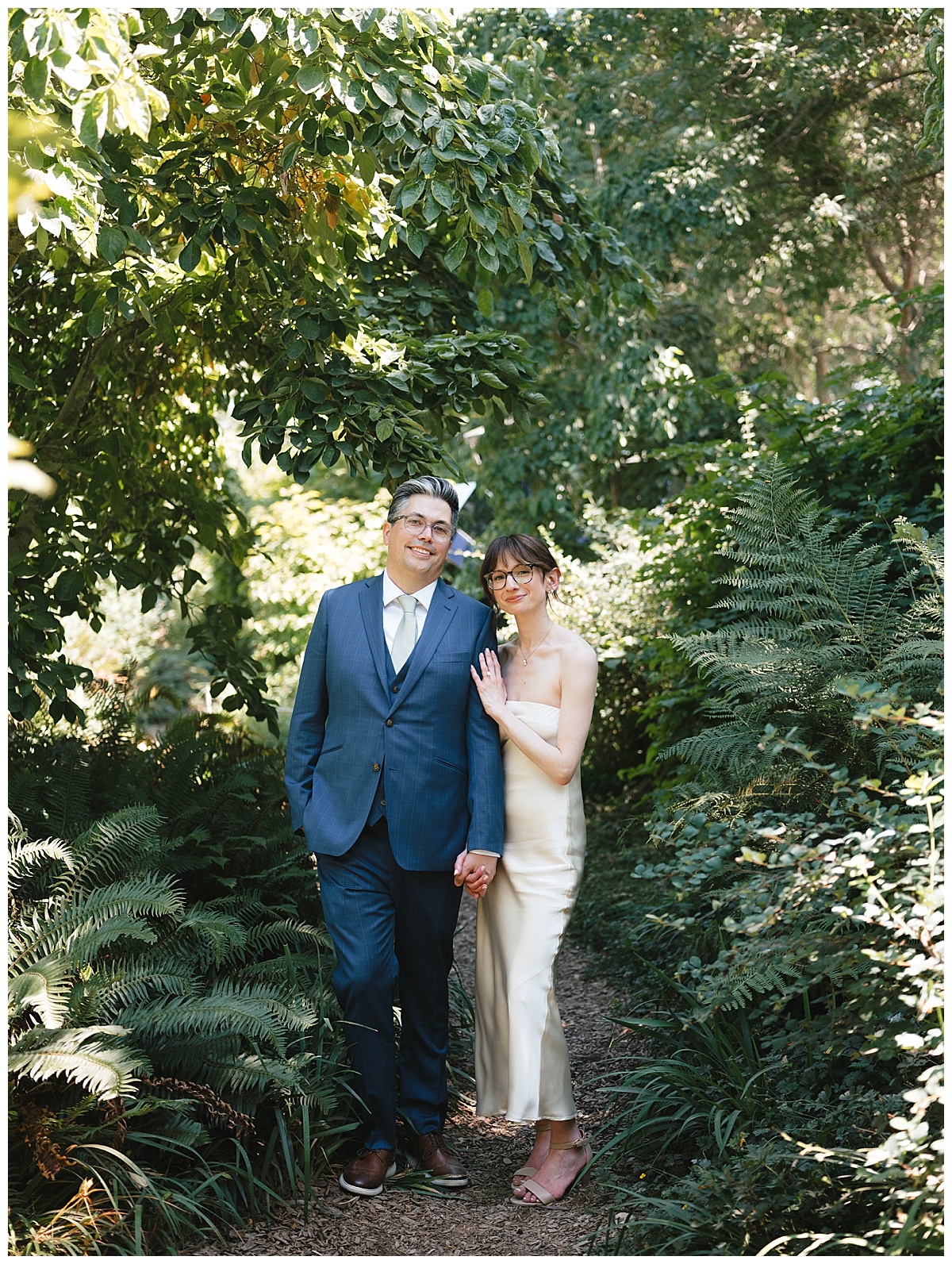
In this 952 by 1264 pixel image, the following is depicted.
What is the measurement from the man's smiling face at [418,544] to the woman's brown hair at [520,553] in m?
0.15

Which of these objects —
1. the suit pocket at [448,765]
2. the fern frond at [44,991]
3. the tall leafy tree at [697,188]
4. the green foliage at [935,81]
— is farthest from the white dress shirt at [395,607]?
the tall leafy tree at [697,188]

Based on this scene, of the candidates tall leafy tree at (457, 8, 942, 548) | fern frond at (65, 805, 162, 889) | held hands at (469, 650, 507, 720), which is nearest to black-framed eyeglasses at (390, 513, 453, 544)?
held hands at (469, 650, 507, 720)

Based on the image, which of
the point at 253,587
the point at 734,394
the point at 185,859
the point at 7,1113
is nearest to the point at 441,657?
the point at 185,859

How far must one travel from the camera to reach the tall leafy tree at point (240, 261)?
3.00 m

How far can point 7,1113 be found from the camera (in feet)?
9.07

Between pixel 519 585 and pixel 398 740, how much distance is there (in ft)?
1.99

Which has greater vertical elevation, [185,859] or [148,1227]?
[185,859]

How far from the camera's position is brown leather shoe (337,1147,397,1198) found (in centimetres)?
318

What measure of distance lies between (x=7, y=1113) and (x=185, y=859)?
1.31 metres

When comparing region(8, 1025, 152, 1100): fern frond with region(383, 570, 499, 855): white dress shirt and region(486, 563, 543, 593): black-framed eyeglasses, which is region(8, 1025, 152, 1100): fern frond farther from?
region(486, 563, 543, 593): black-framed eyeglasses

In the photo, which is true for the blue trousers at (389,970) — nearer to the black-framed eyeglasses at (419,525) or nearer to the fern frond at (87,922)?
the fern frond at (87,922)

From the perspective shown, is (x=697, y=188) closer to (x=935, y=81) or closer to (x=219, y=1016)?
(x=935, y=81)

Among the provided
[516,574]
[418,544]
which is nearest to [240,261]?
[418,544]

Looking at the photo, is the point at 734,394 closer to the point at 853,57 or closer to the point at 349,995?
the point at 349,995
